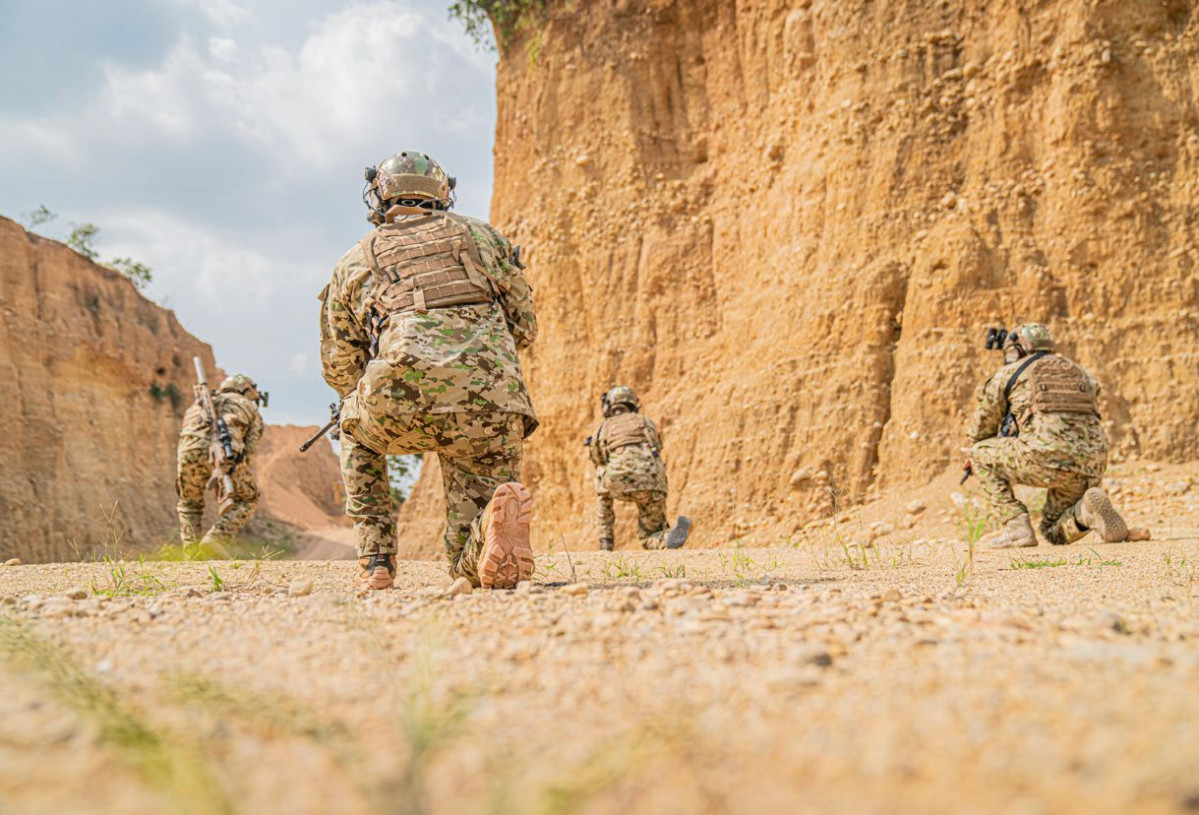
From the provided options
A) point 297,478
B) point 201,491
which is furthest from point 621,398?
point 297,478

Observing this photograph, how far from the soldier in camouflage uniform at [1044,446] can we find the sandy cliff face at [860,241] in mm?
2972

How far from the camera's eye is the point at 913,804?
3.36ft

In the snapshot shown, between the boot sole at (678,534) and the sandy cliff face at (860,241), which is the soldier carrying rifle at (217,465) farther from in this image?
the sandy cliff face at (860,241)

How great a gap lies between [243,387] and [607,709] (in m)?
10.3

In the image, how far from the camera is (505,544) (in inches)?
133

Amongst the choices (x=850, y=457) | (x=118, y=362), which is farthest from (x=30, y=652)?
(x=118, y=362)

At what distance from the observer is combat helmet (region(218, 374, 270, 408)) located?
1048 cm

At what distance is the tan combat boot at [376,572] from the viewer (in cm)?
399

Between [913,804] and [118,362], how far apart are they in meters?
22.9

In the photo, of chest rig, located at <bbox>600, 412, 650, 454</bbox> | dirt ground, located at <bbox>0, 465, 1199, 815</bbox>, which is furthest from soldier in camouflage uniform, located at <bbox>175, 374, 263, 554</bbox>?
dirt ground, located at <bbox>0, 465, 1199, 815</bbox>

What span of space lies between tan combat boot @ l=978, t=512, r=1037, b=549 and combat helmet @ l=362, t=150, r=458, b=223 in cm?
525

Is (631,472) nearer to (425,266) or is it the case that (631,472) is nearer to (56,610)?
(425,266)

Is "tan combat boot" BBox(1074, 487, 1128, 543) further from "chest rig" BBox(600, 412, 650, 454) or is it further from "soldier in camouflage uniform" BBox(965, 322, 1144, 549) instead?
"chest rig" BBox(600, 412, 650, 454)

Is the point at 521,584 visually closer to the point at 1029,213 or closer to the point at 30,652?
the point at 30,652
